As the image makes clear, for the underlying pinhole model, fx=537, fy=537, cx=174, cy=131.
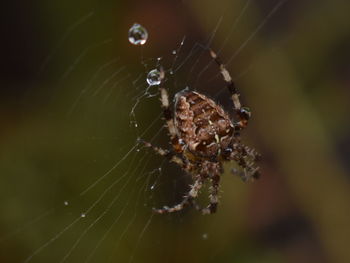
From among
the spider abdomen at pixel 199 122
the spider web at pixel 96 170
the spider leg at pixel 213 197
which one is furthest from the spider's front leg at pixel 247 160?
the spider web at pixel 96 170

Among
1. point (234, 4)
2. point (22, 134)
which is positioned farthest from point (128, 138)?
point (234, 4)

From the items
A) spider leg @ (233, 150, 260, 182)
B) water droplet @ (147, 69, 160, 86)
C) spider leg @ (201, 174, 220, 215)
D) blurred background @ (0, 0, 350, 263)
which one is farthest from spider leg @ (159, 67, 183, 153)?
spider leg @ (233, 150, 260, 182)

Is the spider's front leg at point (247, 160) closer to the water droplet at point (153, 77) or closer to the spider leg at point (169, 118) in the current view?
the spider leg at point (169, 118)

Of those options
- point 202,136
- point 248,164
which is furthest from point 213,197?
point 202,136

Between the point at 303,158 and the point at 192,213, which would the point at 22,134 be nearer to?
the point at 192,213

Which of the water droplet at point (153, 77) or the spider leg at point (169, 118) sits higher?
the water droplet at point (153, 77)

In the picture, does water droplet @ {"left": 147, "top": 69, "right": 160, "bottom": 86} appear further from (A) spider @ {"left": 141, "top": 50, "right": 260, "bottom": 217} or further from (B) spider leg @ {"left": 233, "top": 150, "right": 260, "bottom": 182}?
(B) spider leg @ {"left": 233, "top": 150, "right": 260, "bottom": 182}

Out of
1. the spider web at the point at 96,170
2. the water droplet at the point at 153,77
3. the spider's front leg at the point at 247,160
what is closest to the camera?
the water droplet at the point at 153,77

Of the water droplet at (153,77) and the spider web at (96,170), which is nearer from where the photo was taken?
the water droplet at (153,77)

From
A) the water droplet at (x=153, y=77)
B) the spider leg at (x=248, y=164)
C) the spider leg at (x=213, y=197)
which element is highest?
the water droplet at (x=153, y=77)
